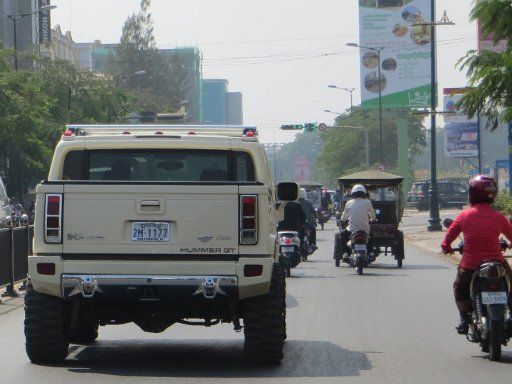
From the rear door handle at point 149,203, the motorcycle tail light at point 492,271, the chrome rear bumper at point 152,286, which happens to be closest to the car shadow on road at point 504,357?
the motorcycle tail light at point 492,271

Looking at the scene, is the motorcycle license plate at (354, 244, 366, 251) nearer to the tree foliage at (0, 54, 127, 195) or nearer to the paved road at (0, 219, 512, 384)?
the paved road at (0, 219, 512, 384)

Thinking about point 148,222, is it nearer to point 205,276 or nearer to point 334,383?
point 205,276

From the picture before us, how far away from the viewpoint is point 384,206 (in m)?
30.9

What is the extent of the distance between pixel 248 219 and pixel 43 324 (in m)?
1.94

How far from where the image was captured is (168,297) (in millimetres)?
11297

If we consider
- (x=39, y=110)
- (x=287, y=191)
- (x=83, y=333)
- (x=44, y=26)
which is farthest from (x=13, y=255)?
(x=44, y=26)

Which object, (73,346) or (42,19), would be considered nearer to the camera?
(73,346)

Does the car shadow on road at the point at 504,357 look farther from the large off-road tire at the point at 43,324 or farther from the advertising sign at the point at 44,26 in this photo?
the advertising sign at the point at 44,26

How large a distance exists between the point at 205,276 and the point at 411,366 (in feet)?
6.36

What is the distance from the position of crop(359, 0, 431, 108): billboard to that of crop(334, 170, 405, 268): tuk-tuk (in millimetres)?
60401

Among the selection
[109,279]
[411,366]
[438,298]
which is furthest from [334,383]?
[438,298]

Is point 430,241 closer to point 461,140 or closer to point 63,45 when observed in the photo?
point 461,140

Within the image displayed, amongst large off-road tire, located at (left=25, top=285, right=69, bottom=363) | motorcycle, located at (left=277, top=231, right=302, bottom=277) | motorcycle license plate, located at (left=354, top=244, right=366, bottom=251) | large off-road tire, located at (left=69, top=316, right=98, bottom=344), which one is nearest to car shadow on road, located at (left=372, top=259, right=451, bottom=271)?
motorcycle license plate, located at (left=354, top=244, right=366, bottom=251)

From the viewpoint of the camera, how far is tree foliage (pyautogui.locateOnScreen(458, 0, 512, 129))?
18.8 m
